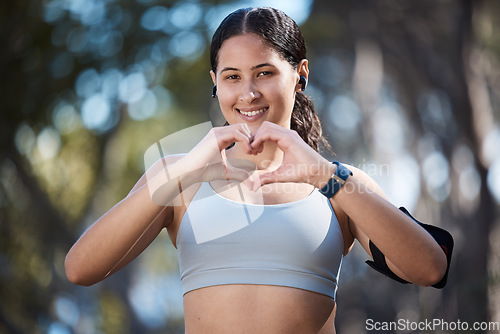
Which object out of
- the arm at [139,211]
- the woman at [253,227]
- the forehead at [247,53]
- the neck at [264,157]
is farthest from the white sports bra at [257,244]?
the forehead at [247,53]

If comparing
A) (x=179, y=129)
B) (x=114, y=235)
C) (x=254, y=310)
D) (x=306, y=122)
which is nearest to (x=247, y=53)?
(x=306, y=122)

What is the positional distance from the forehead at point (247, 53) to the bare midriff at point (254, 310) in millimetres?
820

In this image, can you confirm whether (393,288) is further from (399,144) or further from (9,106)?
(9,106)

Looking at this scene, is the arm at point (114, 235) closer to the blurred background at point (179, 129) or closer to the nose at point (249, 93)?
the nose at point (249, 93)

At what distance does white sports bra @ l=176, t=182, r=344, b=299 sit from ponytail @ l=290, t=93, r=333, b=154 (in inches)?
21.6

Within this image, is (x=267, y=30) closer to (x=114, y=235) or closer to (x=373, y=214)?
(x=373, y=214)

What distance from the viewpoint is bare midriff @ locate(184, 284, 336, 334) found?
211 cm

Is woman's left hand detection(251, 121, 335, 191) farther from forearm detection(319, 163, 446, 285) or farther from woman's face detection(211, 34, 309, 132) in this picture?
woman's face detection(211, 34, 309, 132)

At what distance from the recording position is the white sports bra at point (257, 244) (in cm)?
215

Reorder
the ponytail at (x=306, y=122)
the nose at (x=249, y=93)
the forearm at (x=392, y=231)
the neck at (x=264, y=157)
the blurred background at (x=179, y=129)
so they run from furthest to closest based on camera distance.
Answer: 1. the blurred background at (x=179, y=129)
2. the ponytail at (x=306, y=122)
3. the neck at (x=264, y=157)
4. the nose at (x=249, y=93)
5. the forearm at (x=392, y=231)

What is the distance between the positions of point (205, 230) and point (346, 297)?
27.5 ft

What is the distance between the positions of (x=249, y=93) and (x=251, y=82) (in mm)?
63

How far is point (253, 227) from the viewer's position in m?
2.21

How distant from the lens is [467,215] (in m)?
8.51
